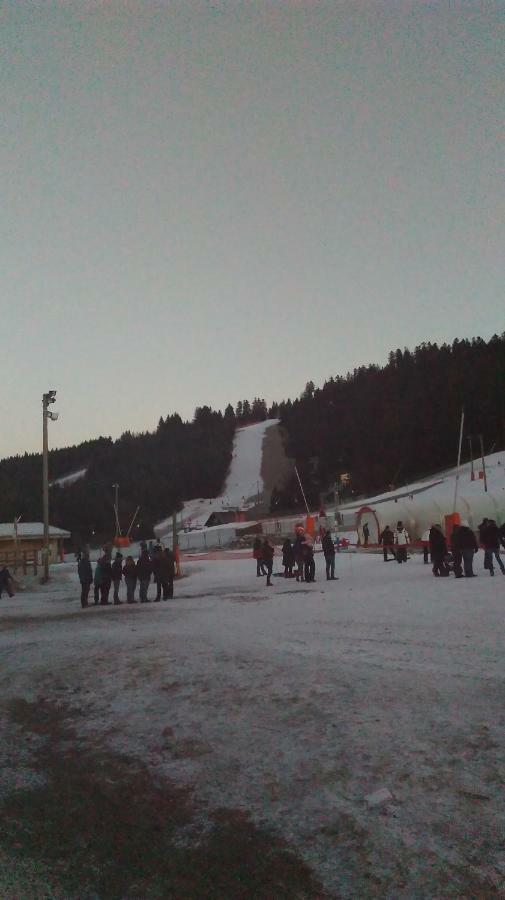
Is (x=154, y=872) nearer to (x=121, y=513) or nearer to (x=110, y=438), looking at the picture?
(x=121, y=513)

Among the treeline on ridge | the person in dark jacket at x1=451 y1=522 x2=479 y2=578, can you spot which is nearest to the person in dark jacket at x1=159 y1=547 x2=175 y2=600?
the person in dark jacket at x1=451 y1=522 x2=479 y2=578

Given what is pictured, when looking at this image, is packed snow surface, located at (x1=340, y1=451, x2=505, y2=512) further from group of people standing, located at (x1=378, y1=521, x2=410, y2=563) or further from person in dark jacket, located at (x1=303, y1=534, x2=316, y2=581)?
person in dark jacket, located at (x1=303, y1=534, x2=316, y2=581)

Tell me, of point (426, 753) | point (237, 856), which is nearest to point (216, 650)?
point (426, 753)

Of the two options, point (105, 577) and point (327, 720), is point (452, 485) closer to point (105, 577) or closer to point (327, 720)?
point (105, 577)

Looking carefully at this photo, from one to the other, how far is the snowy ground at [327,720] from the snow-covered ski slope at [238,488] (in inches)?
3199

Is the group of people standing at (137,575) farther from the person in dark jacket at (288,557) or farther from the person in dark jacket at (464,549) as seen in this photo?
the person in dark jacket at (464,549)

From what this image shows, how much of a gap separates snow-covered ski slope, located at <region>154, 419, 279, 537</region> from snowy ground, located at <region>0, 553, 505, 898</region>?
81.3 m

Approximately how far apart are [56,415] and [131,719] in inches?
1045

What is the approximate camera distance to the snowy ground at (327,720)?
3457 mm

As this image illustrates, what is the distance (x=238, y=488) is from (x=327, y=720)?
139832mm

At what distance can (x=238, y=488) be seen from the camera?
145000 mm

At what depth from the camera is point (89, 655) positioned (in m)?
8.73

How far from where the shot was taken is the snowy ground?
11.3 feet

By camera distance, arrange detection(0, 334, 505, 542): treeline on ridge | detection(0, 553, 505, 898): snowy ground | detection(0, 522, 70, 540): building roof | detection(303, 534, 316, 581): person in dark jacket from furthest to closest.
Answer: detection(0, 334, 505, 542): treeline on ridge
detection(0, 522, 70, 540): building roof
detection(303, 534, 316, 581): person in dark jacket
detection(0, 553, 505, 898): snowy ground
